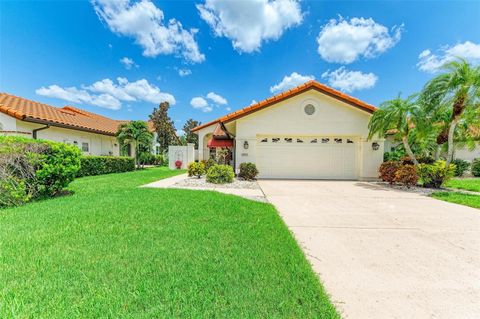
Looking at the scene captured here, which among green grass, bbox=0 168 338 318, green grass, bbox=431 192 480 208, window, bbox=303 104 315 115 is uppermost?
window, bbox=303 104 315 115

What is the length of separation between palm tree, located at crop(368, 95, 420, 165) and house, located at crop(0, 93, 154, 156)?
72.1 ft

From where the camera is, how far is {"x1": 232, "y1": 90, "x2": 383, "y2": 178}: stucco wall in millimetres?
13383

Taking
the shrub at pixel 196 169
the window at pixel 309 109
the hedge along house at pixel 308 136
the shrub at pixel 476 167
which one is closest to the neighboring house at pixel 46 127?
the shrub at pixel 196 169

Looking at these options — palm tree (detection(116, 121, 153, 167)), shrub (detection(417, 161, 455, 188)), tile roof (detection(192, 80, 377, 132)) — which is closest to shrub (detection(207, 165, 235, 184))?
tile roof (detection(192, 80, 377, 132))

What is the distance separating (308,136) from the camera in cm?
1377

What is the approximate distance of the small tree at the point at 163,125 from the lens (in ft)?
108

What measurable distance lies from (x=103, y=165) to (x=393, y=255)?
1888cm

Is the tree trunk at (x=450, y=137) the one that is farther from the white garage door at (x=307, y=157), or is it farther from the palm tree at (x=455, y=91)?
the white garage door at (x=307, y=157)

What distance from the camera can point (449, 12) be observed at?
10773 millimetres

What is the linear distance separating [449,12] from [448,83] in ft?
13.0

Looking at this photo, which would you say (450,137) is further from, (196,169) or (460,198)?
(196,169)

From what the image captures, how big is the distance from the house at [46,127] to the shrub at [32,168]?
348 inches

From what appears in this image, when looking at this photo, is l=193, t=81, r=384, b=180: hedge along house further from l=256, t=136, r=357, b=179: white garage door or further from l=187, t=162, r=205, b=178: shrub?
l=187, t=162, r=205, b=178: shrub

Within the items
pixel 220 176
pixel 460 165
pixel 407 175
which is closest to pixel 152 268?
pixel 220 176
